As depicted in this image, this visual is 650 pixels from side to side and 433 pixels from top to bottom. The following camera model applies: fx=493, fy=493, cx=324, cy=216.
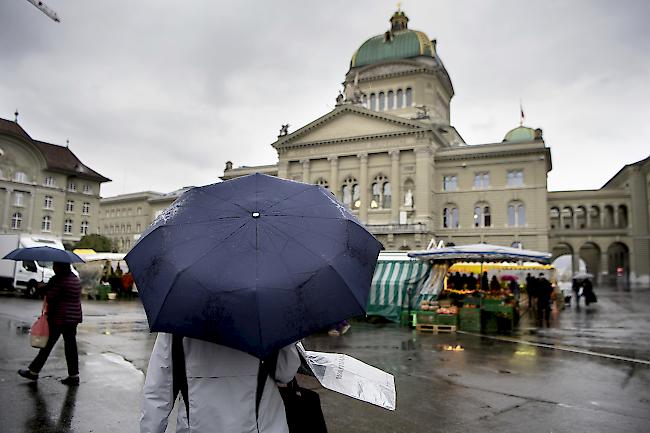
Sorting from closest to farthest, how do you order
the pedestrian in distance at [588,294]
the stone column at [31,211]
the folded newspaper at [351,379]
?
the folded newspaper at [351,379]
the pedestrian in distance at [588,294]
the stone column at [31,211]

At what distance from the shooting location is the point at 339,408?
20.8 feet

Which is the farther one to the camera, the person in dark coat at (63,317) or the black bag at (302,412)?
the person in dark coat at (63,317)

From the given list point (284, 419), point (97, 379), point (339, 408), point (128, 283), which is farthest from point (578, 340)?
point (128, 283)

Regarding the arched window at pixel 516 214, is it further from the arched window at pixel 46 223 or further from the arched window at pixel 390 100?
the arched window at pixel 46 223

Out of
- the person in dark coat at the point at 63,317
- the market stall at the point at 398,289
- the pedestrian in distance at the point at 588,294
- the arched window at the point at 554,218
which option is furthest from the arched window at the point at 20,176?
the arched window at the point at 554,218

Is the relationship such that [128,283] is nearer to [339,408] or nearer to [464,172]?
[339,408]

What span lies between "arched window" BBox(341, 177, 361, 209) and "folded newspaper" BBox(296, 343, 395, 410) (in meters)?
48.9

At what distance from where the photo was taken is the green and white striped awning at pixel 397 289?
18000 millimetres

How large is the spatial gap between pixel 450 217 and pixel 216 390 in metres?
50.6

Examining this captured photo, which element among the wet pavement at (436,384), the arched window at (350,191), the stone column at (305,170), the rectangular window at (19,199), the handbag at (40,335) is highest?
the stone column at (305,170)

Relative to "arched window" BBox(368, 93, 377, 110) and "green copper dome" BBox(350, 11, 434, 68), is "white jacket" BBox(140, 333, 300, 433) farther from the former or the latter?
"green copper dome" BBox(350, 11, 434, 68)

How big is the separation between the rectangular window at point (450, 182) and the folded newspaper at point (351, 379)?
4962 cm

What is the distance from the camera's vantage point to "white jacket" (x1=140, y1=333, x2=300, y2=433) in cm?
281

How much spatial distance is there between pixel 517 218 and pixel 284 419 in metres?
49.5
